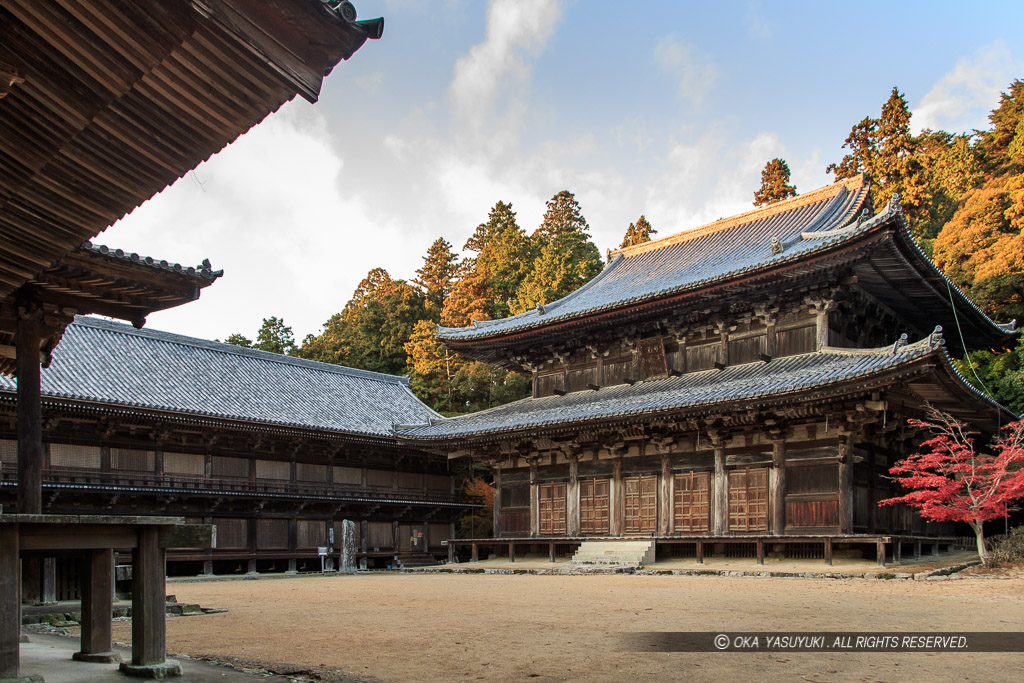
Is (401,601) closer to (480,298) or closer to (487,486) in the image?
(487,486)

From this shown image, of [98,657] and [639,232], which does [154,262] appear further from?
[639,232]

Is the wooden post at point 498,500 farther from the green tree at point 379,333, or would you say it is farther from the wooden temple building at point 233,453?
the green tree at point 379,333

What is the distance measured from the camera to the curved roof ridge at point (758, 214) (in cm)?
2539

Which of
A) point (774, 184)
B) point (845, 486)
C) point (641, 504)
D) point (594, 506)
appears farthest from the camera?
point (774, 184)

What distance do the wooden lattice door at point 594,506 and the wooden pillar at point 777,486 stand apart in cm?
544

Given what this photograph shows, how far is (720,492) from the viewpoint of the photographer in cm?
Result: 2098

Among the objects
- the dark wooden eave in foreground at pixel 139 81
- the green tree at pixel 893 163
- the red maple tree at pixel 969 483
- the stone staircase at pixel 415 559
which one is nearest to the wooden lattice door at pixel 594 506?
the red maple tree at pixel 969 483

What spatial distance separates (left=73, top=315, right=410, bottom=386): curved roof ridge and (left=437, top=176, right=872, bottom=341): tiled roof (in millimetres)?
9181

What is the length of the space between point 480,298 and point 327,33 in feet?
136

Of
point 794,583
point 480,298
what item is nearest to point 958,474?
point 794,583

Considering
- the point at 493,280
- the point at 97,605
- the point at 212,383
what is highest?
the point at 493,280

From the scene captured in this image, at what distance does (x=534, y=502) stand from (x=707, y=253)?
399 inches

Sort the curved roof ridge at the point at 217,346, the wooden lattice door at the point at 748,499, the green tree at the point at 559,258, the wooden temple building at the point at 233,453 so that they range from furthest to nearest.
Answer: the green tree at the point at 559,258 → the curved roof ridge at the point at 217,346 → the wooden temple building at the point at 233,453 → the wooden lattice door at the point at 748,499

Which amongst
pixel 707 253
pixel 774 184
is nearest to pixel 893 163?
pixel 774 184
